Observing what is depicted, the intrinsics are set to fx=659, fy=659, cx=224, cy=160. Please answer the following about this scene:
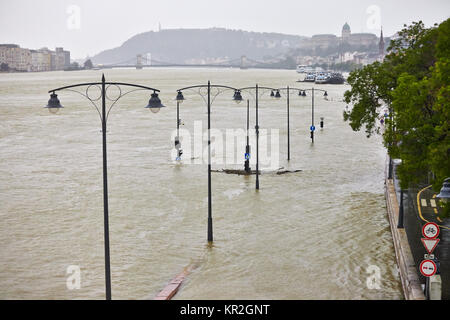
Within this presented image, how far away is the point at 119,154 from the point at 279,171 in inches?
571

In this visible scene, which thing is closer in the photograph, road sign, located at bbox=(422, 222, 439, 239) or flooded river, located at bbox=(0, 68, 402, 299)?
road sign, located at bbox=(422, 222, 439, 239)

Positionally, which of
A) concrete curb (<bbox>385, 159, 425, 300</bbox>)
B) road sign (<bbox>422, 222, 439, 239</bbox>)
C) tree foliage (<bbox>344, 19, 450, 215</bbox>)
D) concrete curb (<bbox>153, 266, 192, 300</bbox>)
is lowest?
concrete curb (<bbox>153, 266, 192, 300</bbox>)

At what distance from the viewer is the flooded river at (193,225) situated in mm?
19000

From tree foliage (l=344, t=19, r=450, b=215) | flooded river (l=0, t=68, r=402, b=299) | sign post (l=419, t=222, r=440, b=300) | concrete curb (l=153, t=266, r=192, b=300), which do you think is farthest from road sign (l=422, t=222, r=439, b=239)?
concrete curb (l=153, t=266, r=192, b=300)

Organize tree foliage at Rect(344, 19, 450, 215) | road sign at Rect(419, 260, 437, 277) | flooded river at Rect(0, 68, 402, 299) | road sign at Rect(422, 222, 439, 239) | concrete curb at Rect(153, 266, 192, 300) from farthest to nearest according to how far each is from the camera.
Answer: flooded river at Rect(0, 68, 402, 299)
tree foliage at Rect(344, 19, 450, 215)
concrete curb at Rect(153, 266, 192, 300)
road sign at Rect(422, 222, 439, 239)
road sign at Rect(419, 260, 437, 277)

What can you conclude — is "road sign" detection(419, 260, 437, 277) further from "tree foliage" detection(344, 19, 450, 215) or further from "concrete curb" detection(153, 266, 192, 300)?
"concrete curb" detection(153, 266, 192, 300)

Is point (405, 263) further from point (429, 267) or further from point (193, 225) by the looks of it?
point (193, 225)

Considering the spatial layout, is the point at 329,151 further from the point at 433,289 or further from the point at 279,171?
the point at 433,289

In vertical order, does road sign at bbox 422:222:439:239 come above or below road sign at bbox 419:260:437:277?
above

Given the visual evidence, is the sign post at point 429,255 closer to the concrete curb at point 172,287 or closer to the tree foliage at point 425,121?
the tree foliage at point 425,121

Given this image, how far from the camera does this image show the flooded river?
19000 mm

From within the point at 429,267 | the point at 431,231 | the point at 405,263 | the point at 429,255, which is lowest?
the point at 405,263

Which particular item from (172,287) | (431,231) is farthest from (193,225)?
(431,231)

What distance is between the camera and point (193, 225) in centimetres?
2647
